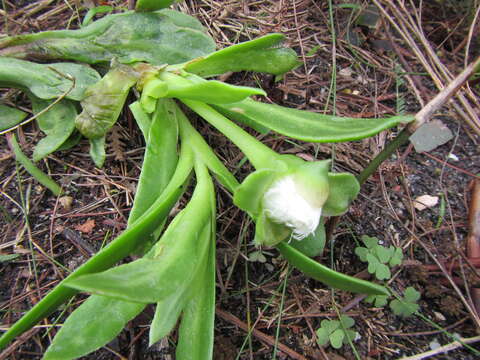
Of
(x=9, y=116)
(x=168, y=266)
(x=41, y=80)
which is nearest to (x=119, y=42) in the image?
(x=41, y=80)

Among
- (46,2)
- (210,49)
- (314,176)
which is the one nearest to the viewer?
(314,176)

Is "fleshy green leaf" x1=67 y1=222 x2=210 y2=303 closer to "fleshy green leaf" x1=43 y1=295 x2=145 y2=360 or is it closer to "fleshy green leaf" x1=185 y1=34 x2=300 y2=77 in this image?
"fleshy green leaf" x1=43 y1=295 x2=145 y2=360

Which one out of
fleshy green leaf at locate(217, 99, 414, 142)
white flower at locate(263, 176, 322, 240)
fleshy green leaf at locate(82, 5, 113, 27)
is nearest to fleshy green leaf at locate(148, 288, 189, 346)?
white flower at locate(263, 176, 322, 240)

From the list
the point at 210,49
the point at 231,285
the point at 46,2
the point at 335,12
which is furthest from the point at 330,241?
the point at 46,2

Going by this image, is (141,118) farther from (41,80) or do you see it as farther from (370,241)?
(370,241)

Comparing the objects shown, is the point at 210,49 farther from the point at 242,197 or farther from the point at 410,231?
the point at 410,231

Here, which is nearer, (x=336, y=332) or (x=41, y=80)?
(x=336, y=332)

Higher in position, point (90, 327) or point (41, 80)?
point (41, 80)
